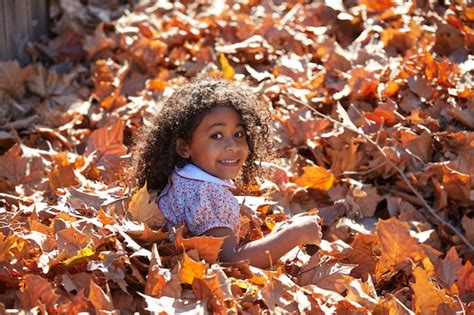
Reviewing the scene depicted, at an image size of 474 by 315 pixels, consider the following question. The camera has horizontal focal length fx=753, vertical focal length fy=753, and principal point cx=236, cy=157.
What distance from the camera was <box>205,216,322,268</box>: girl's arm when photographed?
2.42 metres

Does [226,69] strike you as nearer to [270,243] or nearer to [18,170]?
[18,170]

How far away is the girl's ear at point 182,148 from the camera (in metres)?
2.63

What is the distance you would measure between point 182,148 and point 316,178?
760mm

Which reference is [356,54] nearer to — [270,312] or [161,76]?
[161,76]

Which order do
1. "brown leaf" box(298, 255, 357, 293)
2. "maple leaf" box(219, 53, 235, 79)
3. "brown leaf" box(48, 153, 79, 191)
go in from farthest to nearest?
"maple leaf" box(219, 53, 235, 79)
"brown leaf" box(48, 153, 79, 191)
"brown leaf" box(298, 255, 357, 293)

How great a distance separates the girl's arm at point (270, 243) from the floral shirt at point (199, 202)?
0.13ft

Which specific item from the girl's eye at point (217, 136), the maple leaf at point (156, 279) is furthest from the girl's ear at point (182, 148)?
the maple leaf at point (156, 279)

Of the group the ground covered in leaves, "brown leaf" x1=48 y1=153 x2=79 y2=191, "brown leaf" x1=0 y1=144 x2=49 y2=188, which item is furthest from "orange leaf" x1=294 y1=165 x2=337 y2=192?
"brown leaf" x1=0 y1=144 x2=49 y2=188

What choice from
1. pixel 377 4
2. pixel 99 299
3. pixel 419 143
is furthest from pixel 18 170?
pixel 377 4

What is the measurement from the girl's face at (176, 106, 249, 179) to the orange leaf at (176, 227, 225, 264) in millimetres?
367

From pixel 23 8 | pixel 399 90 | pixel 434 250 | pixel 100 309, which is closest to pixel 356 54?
pixel 399 90

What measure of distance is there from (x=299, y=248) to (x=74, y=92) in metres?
1.93

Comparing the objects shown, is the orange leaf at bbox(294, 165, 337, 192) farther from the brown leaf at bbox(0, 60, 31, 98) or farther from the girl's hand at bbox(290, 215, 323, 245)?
the brown leaf at bbox(0, 60, 31, 98)

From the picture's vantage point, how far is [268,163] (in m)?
3.16
